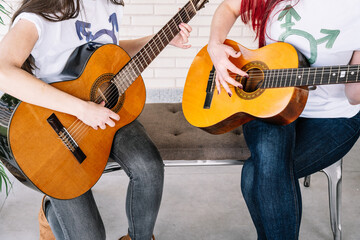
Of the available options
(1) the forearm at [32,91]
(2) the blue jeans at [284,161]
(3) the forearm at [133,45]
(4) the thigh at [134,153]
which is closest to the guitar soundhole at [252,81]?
(2) the blue jeans at [284,161]

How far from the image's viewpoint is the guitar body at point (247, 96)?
1.35m

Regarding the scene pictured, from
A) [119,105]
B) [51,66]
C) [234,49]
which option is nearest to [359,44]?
[234,49]

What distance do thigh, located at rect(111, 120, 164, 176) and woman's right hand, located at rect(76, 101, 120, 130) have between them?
0.11m

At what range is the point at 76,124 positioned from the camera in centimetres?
135

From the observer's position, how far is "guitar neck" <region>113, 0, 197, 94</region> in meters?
1.49

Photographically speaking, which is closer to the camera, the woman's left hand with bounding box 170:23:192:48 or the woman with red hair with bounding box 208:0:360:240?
the woman with red hair with bounding box 208:0:360:240

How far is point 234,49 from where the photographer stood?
1.61 m

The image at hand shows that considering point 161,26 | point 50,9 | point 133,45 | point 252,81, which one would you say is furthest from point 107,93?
point 161,26

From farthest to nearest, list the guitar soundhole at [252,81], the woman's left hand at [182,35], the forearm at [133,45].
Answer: the forearm at [133,45]
the woman's left hand at [182,35]
the guitar soundhole at [252,81]

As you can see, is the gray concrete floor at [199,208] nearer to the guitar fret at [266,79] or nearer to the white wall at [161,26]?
the white wall at [161,26]

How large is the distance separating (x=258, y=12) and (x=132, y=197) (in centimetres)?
86

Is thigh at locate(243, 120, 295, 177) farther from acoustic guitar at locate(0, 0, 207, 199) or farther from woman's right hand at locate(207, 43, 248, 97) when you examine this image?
acoustic guitar at locate(0, 0, 207, 199)

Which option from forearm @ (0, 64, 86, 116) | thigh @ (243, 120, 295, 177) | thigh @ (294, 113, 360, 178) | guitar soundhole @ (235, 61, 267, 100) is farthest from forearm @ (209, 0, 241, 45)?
forearm @ (0, 64, 86, 116)

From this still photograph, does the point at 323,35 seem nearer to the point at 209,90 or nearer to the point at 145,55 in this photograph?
the point at 209,90
